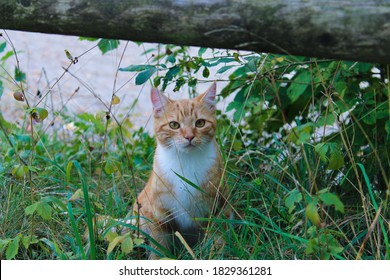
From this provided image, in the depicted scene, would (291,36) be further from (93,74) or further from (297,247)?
(93,74)

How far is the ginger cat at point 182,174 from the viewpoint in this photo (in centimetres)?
350

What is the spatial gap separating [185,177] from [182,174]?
3 centimetres

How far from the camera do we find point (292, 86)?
4.18 metres

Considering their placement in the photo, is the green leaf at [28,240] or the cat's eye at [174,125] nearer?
the green leaf at [28,240]

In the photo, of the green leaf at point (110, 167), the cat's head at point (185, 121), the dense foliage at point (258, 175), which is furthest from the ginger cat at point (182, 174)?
the green leaf at point (110, 167)

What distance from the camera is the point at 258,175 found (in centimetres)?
401

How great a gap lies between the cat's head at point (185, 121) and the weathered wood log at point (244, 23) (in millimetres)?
1033

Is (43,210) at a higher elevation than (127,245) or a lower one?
higher

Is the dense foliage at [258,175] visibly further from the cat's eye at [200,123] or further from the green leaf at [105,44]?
the cat's eye at [200,123]

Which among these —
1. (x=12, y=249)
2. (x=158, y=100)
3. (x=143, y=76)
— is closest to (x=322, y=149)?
(x=143, y=76)

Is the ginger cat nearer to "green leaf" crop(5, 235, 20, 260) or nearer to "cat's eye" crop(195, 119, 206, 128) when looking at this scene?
"cat's eye" crop(195, 119, 206, 128)

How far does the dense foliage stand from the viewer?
3.04 m

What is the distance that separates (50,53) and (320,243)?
18.5 ft

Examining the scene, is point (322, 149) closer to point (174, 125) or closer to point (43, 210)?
point (174, 125)
